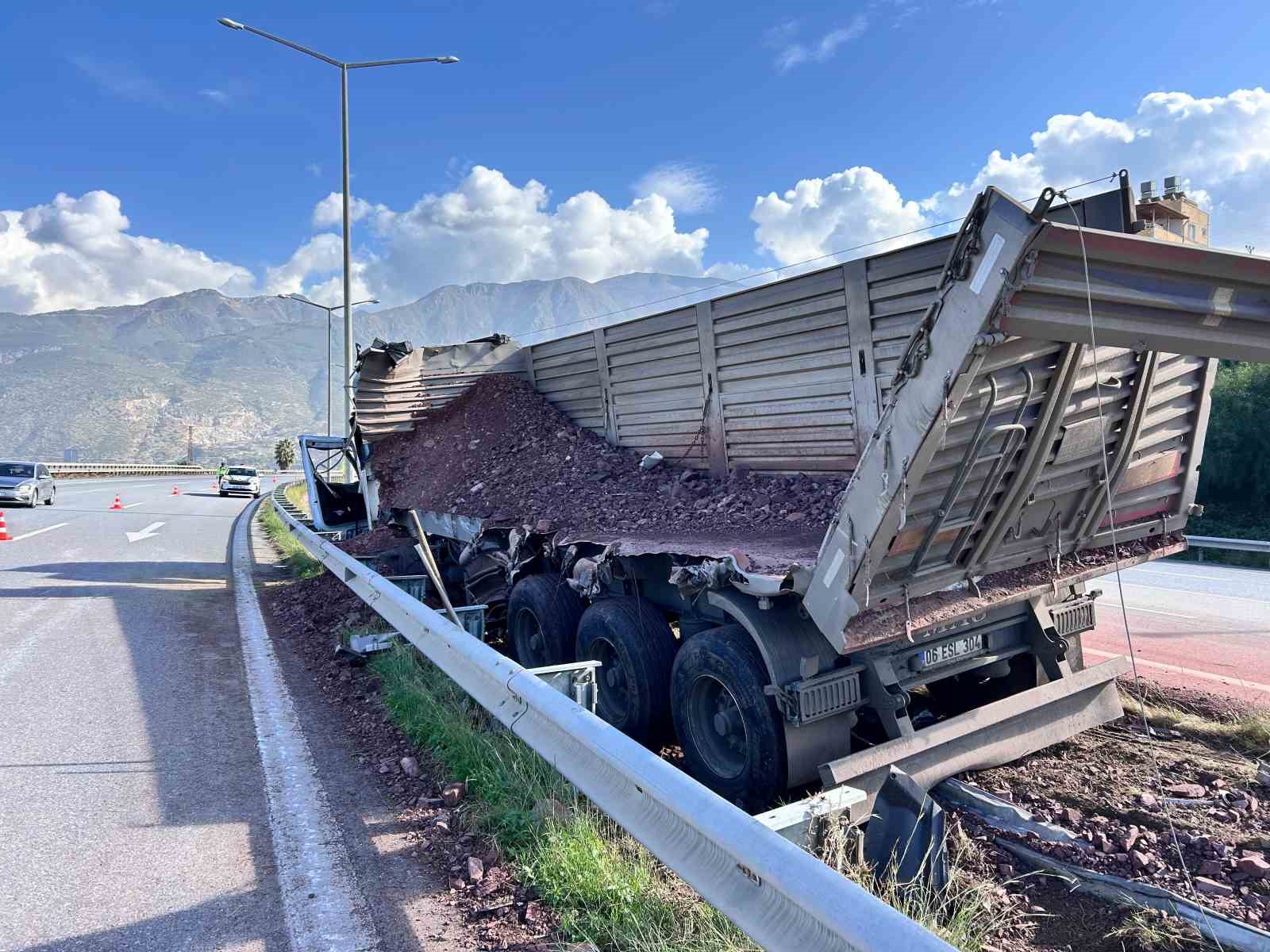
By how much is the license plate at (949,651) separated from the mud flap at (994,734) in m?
0.27

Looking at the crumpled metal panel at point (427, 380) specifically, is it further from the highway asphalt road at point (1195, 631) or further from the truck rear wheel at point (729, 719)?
the highway asphalt road at point (1195, 631)

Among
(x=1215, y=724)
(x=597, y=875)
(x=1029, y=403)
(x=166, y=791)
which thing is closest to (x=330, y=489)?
(x=166, y=791)

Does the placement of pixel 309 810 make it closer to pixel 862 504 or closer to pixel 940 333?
pixel 862 504

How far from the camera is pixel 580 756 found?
2.78 metres

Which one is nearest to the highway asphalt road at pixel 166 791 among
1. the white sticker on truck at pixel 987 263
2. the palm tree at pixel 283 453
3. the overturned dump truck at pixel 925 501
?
the overturned dump truck at pixel 925 501

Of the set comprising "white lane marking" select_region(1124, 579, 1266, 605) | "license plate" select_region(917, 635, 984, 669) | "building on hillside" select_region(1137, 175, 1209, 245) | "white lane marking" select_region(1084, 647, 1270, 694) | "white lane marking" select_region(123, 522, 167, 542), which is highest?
"building on hillside" select_region(1137, 175, 1209, 245)

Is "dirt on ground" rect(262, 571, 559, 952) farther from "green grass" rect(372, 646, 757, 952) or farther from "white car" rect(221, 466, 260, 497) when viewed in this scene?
"white car" rect(221, 466, 260, 497)

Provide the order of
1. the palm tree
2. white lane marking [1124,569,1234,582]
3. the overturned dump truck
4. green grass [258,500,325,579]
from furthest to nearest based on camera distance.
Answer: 1. the palm tree
2. white lane marking [1124,569,1234,582]
3. green grass [258,500,325,579]
4. the overturned dump truck

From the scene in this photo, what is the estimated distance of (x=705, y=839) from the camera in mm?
2129

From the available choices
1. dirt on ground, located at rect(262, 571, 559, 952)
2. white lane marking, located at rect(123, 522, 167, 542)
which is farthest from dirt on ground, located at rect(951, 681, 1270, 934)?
white lane marking, located at rect(123, 522, 167, 542)

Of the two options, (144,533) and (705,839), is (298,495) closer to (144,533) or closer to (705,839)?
(144,533)

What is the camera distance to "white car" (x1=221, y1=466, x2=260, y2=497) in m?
31.6

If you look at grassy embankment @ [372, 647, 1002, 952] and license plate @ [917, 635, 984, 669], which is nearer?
grassy embankment @ [372, 647, 1002, 952]

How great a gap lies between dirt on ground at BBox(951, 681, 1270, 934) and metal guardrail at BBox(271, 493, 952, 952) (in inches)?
68.5
